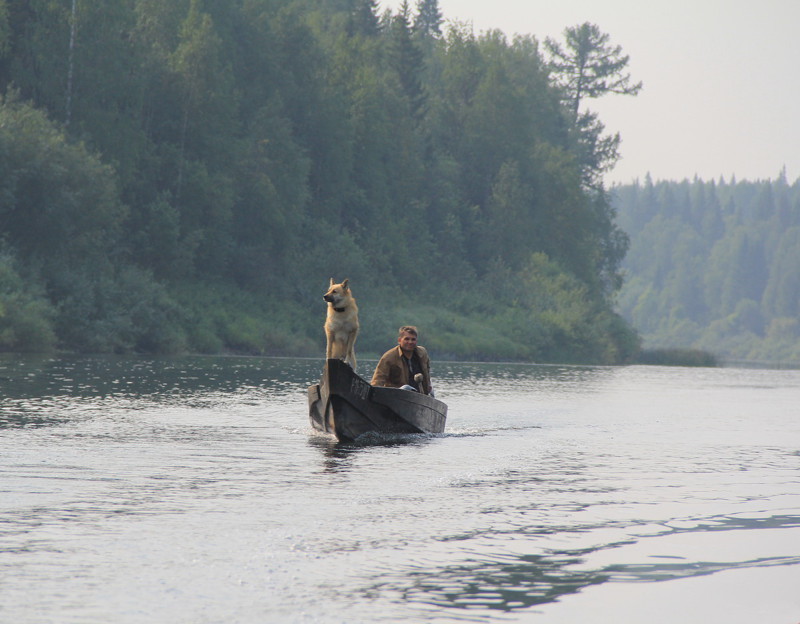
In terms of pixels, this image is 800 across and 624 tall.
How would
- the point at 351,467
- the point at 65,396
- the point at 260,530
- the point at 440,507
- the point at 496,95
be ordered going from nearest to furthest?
the point at 260,530 < the point at 440,507 < the point at 351,467 < the point at 65,396 < the point at 496,95

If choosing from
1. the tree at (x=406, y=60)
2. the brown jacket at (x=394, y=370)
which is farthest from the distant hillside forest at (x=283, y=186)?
the brown jacket at (x=394, y=370)

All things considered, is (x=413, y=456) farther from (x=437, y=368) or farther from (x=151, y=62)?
(x=151, y=62)

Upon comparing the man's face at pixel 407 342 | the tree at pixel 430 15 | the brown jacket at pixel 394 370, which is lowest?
the brown jacket at pixel 394 370

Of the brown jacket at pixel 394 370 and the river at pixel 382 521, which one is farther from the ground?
the brown jacket at pixel 394 370

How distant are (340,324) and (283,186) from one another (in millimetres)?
→ 48262

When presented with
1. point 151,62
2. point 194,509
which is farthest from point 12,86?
point 194,509

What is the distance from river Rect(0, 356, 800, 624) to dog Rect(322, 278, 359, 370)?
1570mm

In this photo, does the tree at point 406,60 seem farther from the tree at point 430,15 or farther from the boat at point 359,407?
the boat at point 359,407

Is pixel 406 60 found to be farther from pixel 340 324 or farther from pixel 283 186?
pixel 340 324

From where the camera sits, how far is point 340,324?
68.4 ft

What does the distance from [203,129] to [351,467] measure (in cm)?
4788

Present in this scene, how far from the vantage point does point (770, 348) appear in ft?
646

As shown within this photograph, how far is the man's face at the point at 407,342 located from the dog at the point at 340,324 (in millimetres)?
848

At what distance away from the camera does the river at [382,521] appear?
356 inches
